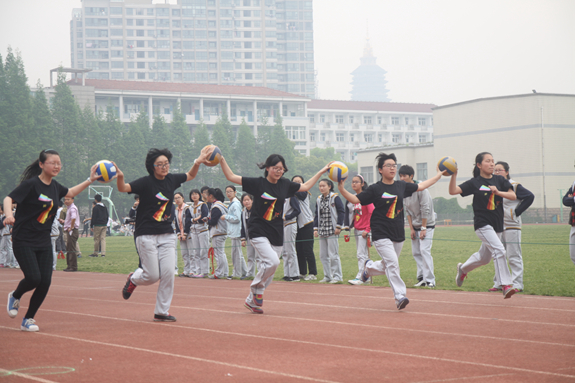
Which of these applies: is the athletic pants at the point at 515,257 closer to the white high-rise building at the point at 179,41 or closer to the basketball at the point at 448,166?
the basketball at the point at 448,166

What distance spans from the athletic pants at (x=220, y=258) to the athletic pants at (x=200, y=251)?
25 centimetres

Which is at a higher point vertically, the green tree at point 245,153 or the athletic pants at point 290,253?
the green tree at point 245,153

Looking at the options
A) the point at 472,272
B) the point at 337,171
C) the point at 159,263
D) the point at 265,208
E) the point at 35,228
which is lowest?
the point at 472,272

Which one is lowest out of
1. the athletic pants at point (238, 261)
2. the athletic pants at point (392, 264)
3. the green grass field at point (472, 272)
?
the green grass field at point (472, 272)

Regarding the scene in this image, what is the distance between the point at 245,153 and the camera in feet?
313

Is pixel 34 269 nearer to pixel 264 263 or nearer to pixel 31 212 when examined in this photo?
pixel 31 212

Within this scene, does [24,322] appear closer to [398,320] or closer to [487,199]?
[398,320]

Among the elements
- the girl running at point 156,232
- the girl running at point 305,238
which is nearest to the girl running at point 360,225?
the girl running at point 305,238

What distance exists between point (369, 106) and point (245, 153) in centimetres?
5504

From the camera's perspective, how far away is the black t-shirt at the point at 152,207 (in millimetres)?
8180

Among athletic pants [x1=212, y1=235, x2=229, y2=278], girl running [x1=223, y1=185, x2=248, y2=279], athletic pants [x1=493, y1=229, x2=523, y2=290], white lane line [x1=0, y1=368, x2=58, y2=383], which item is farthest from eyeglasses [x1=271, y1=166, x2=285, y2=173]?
athletic pants [x1=212, y1=235, x2=229, y2=278]

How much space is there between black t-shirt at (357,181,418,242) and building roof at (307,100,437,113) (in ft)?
434

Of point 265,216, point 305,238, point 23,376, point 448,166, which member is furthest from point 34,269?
point 305,238

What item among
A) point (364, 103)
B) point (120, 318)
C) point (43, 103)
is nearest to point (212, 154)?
point (120, 318)
